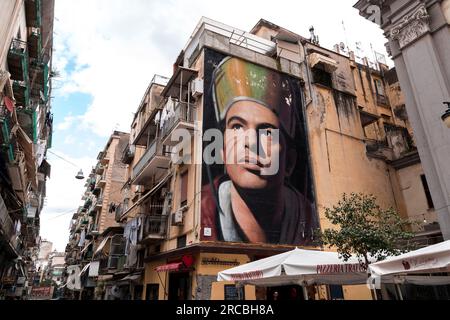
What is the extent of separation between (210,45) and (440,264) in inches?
585

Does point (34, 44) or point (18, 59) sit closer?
point (18, 59)

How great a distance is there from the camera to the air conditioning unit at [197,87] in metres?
15.6

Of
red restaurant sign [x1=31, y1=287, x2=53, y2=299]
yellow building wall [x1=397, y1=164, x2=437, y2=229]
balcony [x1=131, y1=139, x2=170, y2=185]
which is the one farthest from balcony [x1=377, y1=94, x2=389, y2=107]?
red restaurant sign [x1=31, y1=287, x2=53, y2=299]

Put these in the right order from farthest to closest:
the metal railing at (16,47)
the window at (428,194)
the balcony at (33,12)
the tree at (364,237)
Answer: the window at (428,194)
the balcony at (33,12)
the metal railing at (16,47)
the tree at (364,237)

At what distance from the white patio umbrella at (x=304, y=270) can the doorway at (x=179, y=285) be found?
16.2 feet

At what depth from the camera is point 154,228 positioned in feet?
55.5

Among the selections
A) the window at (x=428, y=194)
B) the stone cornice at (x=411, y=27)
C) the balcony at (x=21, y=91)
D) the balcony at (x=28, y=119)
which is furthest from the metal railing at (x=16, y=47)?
the window at (x=428, y=194)

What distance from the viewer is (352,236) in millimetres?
7938

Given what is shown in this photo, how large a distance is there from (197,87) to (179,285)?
9.67 m

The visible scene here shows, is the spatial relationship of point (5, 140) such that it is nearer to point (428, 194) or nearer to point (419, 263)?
point (419, 263)

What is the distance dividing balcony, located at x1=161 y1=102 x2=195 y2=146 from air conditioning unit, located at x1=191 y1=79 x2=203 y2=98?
715 millimetres

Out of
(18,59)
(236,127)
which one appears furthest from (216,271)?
(18,59)

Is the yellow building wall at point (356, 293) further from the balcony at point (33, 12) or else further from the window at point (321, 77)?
the balcony at point (33, 12)
